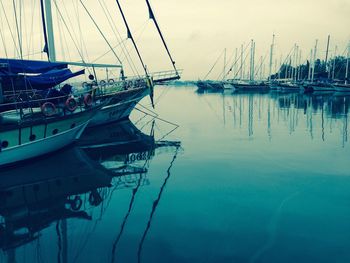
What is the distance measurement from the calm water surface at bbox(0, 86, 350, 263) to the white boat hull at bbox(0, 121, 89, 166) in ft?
1.56

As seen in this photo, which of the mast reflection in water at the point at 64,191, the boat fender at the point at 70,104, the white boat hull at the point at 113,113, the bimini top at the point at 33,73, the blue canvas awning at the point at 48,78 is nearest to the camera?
the mast reflection in water at the point at 64,191

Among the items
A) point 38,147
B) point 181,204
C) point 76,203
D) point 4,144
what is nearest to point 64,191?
point 76,203

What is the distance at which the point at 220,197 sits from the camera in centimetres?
1150

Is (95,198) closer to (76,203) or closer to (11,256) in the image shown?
(76,203)

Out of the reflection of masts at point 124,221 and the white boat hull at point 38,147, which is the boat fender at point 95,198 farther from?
the white boat hull at point 38,147

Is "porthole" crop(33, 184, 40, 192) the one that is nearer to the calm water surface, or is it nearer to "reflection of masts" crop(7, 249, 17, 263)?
the calm water surface

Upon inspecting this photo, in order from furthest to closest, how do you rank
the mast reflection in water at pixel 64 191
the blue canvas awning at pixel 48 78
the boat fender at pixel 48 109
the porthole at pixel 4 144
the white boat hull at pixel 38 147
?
→ the blue canvas awning at pixel 48 78 → the boat fender at pixel 48 109 → the white boat hull at pixel 38 147 → the porthole at pixel 4 144 → the mast reflection in water at pixel 64 191

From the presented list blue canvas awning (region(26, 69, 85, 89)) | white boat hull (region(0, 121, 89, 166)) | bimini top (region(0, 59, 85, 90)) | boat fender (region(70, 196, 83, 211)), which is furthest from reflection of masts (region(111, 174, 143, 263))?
blue canvas awning (region(26, 69, 85, 89))

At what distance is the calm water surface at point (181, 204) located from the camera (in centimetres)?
795

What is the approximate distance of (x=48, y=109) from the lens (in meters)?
16.8

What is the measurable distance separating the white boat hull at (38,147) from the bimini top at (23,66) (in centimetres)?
442

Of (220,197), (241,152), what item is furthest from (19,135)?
(241,152)

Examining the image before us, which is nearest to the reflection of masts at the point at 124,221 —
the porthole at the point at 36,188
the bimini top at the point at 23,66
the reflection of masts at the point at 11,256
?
the reflection of masts at the point at 11,256

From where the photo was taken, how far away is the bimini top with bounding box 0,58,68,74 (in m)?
18.1
